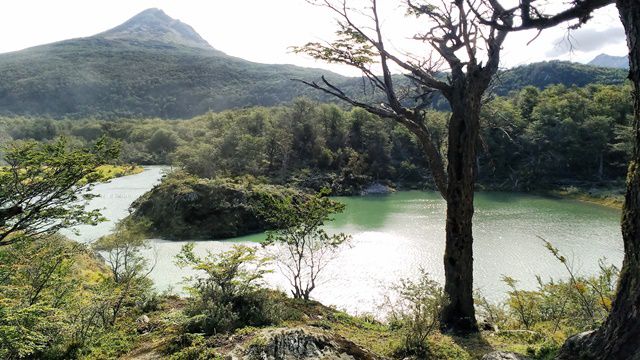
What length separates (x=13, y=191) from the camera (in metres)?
4.30

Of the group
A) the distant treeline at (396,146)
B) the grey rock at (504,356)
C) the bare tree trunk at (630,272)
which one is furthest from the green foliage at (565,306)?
the distant treeline at (396,146)

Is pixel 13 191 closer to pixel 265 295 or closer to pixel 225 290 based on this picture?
pixel 225 290

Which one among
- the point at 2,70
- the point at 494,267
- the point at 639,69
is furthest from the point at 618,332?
the point at 2,70

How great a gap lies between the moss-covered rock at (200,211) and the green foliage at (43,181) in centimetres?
1892

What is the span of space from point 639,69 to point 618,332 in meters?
1.96

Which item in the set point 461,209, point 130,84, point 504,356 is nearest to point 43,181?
point 504,356

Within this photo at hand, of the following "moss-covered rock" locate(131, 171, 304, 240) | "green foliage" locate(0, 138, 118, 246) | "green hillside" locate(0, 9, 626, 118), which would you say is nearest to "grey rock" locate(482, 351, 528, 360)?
"green foliage" locate(0, 138, 118, 246)

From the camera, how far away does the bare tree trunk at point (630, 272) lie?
2930 millimetres

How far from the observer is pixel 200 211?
24.5m

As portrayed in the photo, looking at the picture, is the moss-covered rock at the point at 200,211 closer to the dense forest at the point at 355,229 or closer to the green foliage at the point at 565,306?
the dense forest at the point at 355,229

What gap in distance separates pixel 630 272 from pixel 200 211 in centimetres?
2360

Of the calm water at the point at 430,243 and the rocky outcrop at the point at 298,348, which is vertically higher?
the rocky outcrop at the point at 298,348

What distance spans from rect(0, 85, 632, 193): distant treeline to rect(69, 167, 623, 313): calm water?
24.5 ft

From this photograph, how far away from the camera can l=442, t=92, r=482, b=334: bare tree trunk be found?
598 cm
